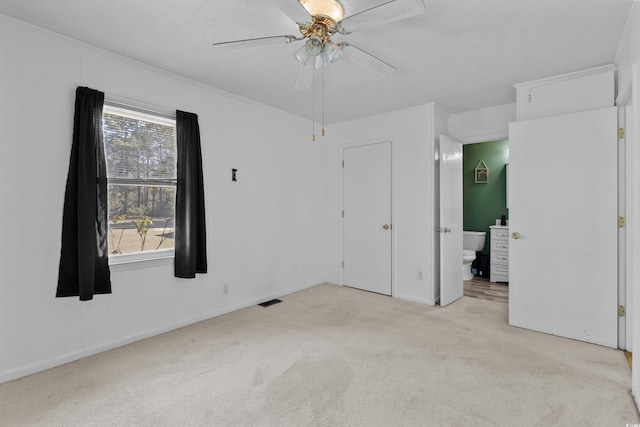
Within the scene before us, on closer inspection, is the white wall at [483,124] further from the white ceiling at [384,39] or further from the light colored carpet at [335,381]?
the light colored carpet at [335,381]

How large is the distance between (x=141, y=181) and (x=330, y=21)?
2.11 m

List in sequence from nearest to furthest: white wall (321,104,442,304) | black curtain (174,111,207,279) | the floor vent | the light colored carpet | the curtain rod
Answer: the light colored carpet
the curtain rod
black curtain (174,111,207,279)
the floor vent
white wall (321,104,442,304)

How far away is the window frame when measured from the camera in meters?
2.75

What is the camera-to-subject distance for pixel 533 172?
10.3 feet

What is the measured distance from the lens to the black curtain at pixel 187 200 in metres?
3.11

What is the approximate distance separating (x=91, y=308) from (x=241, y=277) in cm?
148

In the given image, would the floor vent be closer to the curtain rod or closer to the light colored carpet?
the light colored carpet

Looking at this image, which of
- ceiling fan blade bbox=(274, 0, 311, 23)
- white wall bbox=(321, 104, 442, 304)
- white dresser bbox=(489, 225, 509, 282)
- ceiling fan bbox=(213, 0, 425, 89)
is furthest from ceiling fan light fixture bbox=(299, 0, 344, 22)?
white dresser bbox=(489, 225, 509, 282)

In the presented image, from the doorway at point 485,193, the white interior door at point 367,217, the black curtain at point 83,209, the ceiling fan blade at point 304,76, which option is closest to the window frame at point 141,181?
the black curtain at point 83,209

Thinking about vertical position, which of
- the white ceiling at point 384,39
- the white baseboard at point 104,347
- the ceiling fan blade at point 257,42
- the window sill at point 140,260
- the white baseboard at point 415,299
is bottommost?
the white baseboard at point 415,299

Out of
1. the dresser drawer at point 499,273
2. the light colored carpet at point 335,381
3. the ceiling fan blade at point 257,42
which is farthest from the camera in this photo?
the dresser drawer at point 499,273

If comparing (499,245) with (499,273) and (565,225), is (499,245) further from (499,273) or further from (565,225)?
(565,225)

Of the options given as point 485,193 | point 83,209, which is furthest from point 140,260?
point 485,193

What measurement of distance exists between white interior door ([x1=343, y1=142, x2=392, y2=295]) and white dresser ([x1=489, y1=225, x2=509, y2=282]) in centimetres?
192
